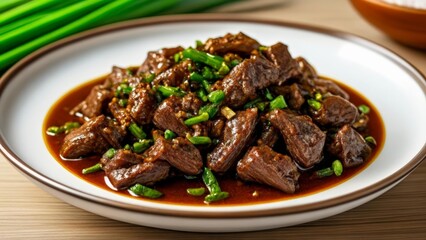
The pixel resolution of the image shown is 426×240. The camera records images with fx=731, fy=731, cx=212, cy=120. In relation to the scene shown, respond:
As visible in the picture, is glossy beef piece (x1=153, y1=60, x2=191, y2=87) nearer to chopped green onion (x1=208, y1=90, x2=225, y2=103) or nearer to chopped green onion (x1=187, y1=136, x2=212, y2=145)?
chopped green onion (x1=208, y1=90, x2=225, y2=103)

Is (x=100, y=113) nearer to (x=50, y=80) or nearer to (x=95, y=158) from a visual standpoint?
(x=95, y=158)

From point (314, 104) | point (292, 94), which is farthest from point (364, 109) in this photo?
point (292, 94)

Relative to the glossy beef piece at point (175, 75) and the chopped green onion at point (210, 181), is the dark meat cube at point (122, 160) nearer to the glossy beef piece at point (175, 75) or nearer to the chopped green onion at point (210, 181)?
the chopped green onion at point (210, 181)

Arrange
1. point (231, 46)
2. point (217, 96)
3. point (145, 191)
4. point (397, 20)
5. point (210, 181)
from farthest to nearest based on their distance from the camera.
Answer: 1. point (397, 20)
2. point (231, 46)
3. point (217, 96)
4. point (210, 181)
5. point (145, 191)

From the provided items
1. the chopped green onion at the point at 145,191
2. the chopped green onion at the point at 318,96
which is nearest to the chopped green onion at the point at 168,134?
the chopped green onion at the point at 145,191

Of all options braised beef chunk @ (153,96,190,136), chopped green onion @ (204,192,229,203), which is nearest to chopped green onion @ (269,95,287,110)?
braised beef chunk @ (153,96,190,136)

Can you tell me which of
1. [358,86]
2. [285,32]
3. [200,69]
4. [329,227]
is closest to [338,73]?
[358,86]

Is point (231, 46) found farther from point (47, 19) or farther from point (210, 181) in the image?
point (47, 19)
